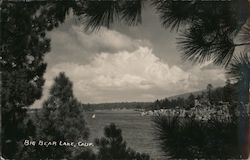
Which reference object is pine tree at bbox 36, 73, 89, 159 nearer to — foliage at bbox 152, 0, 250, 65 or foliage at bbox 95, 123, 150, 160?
foliage at bbox 95, 123, 150, 160

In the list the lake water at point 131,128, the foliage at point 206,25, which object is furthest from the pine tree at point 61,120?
the foliage at point 206,25

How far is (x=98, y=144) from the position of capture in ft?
9.66

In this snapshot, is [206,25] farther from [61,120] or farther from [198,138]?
[61,120]

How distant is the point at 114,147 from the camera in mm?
2891

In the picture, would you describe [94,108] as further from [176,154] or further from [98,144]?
[176,154]

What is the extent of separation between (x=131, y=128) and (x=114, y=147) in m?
0.15

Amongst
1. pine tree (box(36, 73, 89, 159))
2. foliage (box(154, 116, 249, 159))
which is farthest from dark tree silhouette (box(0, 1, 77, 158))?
foliage (box(154, 116, 249, 159))

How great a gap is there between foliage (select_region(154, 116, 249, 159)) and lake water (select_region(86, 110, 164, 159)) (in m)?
0.12

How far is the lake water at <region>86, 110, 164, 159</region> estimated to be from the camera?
2654 millimetres

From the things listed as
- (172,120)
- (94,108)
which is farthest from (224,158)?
(94,108)

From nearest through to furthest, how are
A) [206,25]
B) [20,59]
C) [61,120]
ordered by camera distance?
[206,25]
[20,59]
[61,120]

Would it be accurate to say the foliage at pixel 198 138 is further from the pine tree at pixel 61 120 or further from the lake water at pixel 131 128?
the pine tree at pixel 61 120

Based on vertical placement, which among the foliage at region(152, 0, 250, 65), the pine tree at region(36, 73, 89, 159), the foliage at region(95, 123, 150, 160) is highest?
the foliage at region(152, 0, 250, 65)

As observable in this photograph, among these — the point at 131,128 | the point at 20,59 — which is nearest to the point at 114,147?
the point at 131,128
